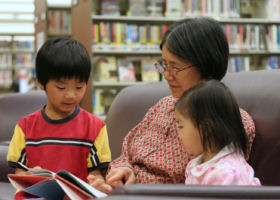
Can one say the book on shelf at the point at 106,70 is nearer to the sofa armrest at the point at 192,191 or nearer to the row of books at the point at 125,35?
the row of books at the point at 125,35

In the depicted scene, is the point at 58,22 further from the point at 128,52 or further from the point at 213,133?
the point at 213,133

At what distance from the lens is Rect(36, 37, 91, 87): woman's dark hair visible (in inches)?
52.4

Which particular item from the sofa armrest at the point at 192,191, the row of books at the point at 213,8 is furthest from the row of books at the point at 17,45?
the sofa armrest at the point at 192,191

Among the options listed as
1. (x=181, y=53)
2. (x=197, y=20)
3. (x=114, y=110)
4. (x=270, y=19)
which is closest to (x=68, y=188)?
(x=181, y=53)

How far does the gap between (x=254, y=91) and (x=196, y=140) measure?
399 mm

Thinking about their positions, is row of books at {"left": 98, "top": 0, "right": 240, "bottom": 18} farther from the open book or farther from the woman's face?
the open book

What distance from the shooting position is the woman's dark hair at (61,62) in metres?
1.33

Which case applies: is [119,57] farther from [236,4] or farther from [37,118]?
[37,118]

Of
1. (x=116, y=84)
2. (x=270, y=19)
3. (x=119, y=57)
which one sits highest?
(x=270, y=19)

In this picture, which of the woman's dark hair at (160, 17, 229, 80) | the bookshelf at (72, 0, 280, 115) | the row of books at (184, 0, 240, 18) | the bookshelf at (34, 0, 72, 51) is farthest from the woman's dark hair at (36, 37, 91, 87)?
the bookshelf at (34, 0, 72, 51)

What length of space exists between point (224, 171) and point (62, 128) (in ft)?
2.05


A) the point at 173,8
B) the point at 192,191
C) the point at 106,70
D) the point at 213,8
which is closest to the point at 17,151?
the point at 192,191

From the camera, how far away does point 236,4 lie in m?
4.33

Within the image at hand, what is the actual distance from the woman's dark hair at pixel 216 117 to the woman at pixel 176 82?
16cm
